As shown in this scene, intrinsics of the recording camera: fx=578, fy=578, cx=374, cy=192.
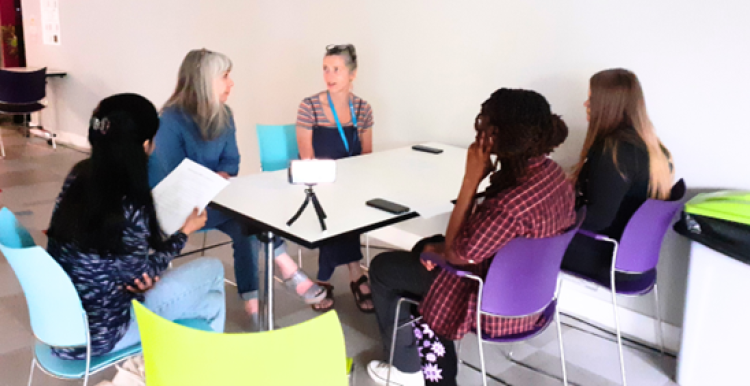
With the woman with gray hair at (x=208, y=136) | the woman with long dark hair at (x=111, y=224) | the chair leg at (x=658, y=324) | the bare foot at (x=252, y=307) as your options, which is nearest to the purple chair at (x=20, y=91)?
the woman with gray hair at (x=208, y=136)

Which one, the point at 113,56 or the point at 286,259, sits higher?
the point at 113,56

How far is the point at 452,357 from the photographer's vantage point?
1947mm

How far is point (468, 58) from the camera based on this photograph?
3209mm

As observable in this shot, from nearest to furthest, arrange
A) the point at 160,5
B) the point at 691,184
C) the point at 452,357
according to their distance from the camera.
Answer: the point at 452,357
the point at 691,184
the point at 160,5

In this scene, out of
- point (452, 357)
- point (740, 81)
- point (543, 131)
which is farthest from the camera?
point (740, 81)

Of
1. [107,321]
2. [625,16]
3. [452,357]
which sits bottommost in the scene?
[452,357]

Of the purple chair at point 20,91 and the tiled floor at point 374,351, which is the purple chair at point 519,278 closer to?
the tiled floor at point 374,351

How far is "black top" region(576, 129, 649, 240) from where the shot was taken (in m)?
2.23

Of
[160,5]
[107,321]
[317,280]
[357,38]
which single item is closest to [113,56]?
[160,5]

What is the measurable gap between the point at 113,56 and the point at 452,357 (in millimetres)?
5435

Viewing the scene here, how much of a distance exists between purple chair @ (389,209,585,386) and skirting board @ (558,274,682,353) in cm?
79

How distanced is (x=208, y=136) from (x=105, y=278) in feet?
3.79

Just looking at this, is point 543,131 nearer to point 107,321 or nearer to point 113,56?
point 107,321

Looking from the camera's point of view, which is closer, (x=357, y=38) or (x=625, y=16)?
(x=625, y=16)
